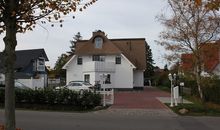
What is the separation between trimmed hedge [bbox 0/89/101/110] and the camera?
28125 mm

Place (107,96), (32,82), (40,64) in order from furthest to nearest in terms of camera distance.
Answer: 1. (40,64)
2. (32,82)
3. (107,96)

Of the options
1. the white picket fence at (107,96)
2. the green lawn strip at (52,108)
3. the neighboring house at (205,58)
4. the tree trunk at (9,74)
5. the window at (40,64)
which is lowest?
the green lawn strip at (52,108)

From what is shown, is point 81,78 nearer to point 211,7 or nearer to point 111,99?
point 111,99

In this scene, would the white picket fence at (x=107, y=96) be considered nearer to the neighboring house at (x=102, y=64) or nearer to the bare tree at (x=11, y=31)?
the bare tree at (x=11, y=31)

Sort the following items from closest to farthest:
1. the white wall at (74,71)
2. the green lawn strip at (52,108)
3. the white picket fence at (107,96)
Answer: the green lawn strip at (52,108) < the white picket fence at (107,96) < the white wall at (74,71)

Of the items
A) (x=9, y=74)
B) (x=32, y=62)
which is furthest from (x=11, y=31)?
(x=32, y=62)

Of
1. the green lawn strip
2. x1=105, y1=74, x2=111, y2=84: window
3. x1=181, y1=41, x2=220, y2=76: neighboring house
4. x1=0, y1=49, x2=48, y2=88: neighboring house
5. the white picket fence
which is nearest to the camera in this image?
the green lawn strip

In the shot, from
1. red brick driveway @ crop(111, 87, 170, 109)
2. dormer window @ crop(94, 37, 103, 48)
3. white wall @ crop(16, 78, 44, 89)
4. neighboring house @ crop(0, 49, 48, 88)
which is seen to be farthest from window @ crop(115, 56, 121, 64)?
red brick driveway @ crop(111, 87, 170, 109)

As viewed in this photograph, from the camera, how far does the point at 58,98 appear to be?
28.2 metres

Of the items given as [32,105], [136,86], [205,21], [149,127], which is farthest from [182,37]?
[136,86]

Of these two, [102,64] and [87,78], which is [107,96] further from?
[87,78]

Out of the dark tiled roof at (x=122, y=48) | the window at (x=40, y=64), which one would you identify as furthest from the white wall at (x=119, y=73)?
the window at (x=40, y=64)

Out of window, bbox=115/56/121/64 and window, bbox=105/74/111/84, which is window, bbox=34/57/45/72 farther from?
window, bbox=115/56/121/64

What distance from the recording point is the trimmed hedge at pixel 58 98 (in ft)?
92.3
